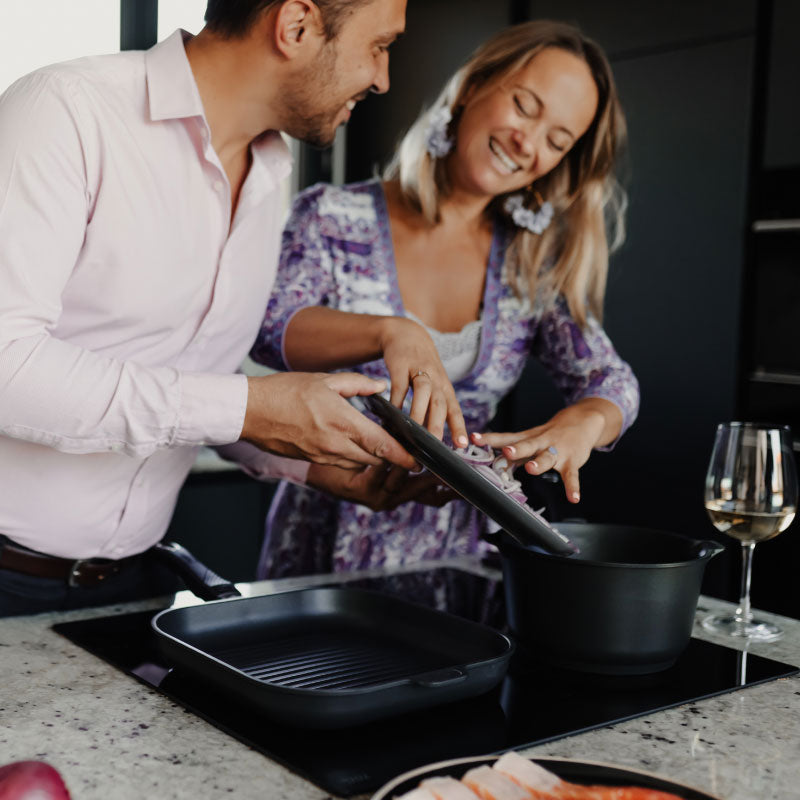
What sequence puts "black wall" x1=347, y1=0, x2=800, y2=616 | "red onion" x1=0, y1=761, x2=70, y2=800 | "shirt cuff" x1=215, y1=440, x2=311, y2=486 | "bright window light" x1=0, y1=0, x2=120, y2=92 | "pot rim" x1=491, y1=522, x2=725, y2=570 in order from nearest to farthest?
"red onion" x1=0, y1=761, x2=70, y2=800, "pot rim" x1=491, y1=522, x2=725, y2=570, "shirt cuff" x1=215, y1=440, x2=311, y2=486, "black wall" x1=347, y1=0, x2=800, y2=616, "bright window light" x1=0, y1=0, x2=120, y2=92

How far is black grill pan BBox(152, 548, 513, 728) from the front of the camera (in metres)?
0.82

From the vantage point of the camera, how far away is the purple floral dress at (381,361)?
1.81 metres

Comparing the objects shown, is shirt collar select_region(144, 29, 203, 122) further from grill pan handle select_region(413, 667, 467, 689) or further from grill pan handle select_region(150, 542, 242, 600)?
grill pan handle select_region(413, 667, 467, 689)

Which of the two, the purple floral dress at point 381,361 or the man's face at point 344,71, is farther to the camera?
the purple floral dress at point 381,361

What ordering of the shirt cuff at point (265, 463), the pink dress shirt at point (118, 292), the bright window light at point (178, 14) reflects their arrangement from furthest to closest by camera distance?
the bright window light at point (178, 14) < the shirt cuff at point (265, 463) < the pink dress shirt at point (118, 292)

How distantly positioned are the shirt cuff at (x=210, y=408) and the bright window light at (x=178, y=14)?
2.56 meters

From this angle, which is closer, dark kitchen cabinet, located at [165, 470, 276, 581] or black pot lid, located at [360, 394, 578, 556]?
black pot lid, located at [360, 394, 578, 556]

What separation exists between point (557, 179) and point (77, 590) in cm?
117

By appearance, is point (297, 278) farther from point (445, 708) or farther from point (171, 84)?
point (445, 708)

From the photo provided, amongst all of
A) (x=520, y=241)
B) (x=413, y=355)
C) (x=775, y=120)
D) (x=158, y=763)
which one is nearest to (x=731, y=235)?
(x=775, y=120)

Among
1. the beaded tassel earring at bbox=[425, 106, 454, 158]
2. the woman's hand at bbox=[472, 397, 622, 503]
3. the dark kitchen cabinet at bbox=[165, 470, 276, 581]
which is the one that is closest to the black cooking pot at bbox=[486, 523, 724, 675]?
the woman's hand at bbox=[472, 397, 622, 503]

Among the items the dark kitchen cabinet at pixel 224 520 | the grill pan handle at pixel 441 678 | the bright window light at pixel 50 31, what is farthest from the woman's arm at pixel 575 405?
the bright window light at pixel 50 31

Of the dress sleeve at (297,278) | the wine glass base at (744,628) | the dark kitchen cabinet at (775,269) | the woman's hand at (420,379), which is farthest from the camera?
the dark kitchen cabinet at (775,269)

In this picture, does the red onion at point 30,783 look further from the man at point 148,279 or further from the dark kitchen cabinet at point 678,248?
the dark kitchen cabinet at point 678,248
